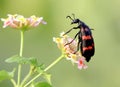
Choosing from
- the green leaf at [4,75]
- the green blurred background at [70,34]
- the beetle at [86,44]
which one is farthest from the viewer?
the green blurred background at [70,34]

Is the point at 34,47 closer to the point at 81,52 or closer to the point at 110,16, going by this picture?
the point at 110,16

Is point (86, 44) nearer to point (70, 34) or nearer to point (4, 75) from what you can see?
point (4, 75)

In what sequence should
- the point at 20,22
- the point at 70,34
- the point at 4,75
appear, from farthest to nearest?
1. the point at 70,34
2. the point at 20,22
3. the point at 4,75

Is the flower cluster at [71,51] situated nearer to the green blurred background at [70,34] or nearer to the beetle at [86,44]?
the beetle at [86,44]

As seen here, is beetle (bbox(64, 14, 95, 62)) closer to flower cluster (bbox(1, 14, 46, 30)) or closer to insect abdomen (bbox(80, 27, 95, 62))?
insect abdomen (bbox(80, 27, 95, 62))

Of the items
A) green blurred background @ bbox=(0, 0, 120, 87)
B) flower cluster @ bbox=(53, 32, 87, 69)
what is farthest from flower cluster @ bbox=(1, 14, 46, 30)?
green blurred background @ bbox=(0, 0, 120, 87)

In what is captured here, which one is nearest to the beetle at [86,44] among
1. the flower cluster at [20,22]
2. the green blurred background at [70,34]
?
the flower cluster at [20,22]

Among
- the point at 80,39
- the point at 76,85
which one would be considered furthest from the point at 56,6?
the point at 80,39

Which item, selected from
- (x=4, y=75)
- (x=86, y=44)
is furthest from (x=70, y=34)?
(x=4, y=75)
